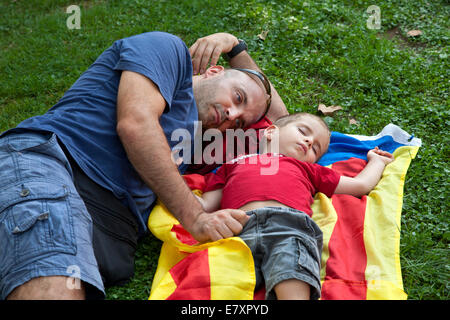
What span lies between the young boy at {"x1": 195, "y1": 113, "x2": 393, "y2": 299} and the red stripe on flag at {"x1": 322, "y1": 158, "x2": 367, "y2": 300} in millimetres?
118

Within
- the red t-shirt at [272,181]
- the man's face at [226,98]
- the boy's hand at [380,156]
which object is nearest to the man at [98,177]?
the man's face at [226,98]

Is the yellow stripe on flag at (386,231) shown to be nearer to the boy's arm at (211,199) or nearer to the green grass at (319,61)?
the green grass at (319,61)

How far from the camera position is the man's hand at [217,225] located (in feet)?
8.56

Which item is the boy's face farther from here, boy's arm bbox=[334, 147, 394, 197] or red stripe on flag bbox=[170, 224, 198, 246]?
red stripe on flag bbox=[170, 224, 198, 246]

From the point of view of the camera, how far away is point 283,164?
308 cm

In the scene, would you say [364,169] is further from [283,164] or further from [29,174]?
[29,174]

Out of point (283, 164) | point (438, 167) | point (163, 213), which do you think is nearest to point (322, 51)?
point (438, 167)

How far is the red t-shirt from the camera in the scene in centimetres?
286

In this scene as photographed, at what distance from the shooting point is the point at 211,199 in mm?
3189

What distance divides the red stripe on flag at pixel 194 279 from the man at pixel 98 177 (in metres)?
0.16

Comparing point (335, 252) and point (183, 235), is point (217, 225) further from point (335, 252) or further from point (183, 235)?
point (335, 252)

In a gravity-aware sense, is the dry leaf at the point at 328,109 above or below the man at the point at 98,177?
below

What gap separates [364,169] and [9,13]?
5.50m

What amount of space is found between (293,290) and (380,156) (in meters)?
1.76
